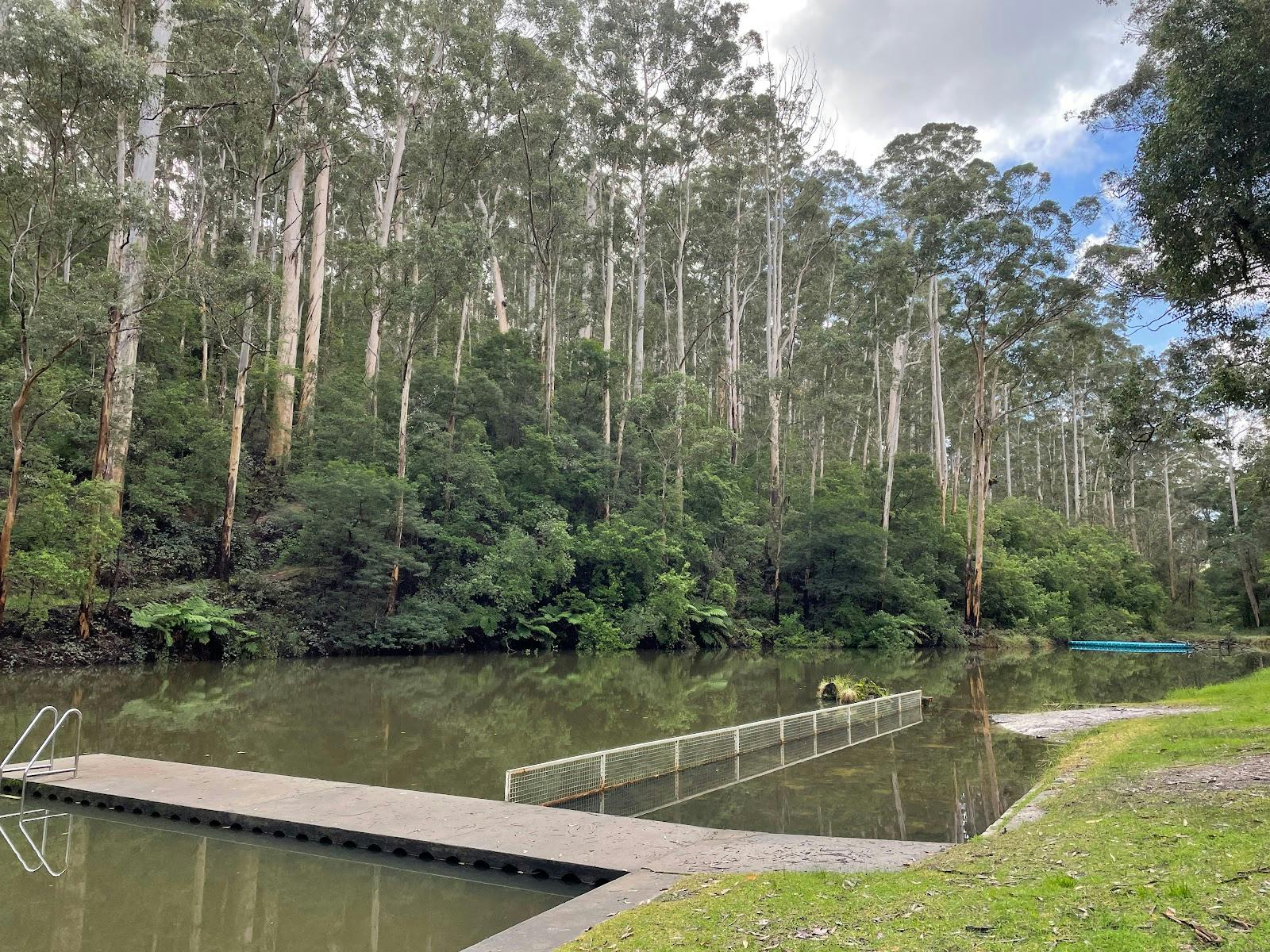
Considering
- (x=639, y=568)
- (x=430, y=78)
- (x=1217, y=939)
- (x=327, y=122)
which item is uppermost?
(x=430, y=78)

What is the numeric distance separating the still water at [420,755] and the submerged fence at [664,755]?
0.79 metres

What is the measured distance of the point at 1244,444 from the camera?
26516 mm

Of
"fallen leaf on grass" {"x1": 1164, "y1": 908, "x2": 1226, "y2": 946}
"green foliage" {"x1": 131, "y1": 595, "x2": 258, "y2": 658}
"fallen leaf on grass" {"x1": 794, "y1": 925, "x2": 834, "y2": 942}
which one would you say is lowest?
"fallen leaf on grass" {"x1": 794, "y1": 925, "x2": 834, "y2": 942}

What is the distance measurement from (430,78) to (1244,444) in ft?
104

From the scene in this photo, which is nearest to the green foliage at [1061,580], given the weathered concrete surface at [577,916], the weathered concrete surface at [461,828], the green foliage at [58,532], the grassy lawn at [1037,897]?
the grassy lawn at [1037,897]

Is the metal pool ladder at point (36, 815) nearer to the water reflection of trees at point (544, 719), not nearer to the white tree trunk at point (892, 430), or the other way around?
the water reflection of trees at point (544, 719)

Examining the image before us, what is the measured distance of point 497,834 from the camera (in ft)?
22.9

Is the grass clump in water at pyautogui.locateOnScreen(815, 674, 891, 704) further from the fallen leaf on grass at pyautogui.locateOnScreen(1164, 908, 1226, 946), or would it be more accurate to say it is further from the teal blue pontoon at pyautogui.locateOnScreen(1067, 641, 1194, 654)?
the teal blue pontoon at pyautogui.locateOnScreen(1067, 641, 1194, 654)

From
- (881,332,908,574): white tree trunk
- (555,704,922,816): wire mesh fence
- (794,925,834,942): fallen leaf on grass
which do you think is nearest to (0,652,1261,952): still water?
(555,704,922,816): wire mesh fence

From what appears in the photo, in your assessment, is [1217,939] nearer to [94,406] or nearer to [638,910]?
[638,910]

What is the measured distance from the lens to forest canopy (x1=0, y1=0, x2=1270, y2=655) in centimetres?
1738

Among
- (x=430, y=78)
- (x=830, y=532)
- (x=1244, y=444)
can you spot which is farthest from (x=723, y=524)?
(x=430, y=78)

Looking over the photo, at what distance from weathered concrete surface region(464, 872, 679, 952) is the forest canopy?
10.7 metres

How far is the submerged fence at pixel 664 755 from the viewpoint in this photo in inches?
337
